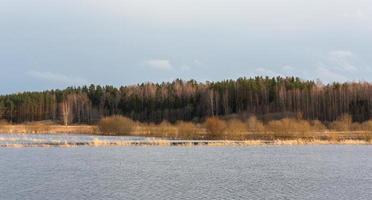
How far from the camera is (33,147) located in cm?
5053

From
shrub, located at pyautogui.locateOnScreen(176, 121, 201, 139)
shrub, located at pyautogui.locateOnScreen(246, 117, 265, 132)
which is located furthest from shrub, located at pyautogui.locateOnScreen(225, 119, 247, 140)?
shrub, located at pyautogui.locateOnScreen(176, 121, 201, 139)

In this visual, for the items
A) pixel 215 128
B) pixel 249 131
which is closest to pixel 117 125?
pixel 215 128

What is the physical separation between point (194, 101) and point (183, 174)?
3850 inches

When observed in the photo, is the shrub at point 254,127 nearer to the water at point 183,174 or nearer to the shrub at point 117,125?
the shrub at point 117,125

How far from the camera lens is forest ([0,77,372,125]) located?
351ft

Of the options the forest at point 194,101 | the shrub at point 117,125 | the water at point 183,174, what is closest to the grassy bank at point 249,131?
the shrub at point 117,125

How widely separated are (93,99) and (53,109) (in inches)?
490

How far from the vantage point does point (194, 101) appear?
127m

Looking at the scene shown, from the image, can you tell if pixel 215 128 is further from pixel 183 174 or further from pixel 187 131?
pixel 183 174

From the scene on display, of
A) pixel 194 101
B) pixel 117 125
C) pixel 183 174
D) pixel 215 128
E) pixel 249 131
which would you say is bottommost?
pixel 183 174

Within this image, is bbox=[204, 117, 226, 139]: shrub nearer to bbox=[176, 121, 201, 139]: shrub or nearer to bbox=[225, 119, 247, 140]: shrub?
bbox=[225, 119, 247, 140]: shrub

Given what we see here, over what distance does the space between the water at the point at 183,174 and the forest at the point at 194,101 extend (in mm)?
58336

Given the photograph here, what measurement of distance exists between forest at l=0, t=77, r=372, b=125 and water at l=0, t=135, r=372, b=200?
58336mm

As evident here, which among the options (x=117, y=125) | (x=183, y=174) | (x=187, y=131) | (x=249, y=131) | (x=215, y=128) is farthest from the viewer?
(x=117, y=125)
